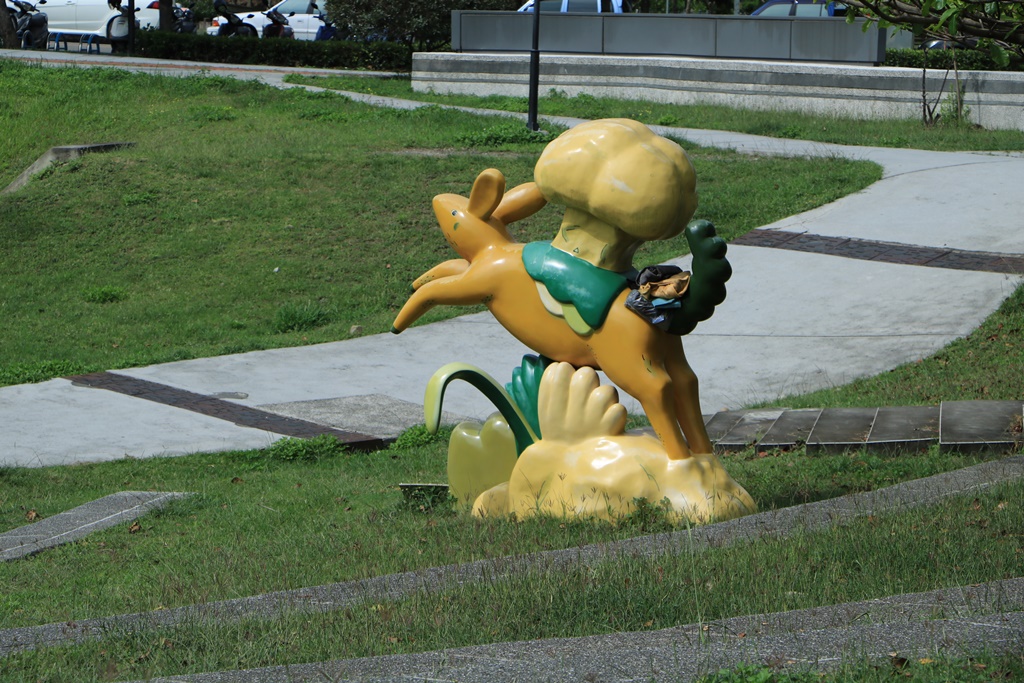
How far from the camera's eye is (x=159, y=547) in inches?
257

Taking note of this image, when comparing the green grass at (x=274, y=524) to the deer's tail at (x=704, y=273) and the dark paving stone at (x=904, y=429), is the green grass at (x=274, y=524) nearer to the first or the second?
the dark paving stone at (x=904, y=429)

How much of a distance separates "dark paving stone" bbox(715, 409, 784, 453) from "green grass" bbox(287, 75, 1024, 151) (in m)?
10.4

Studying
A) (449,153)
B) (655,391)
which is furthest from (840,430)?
(449,153)

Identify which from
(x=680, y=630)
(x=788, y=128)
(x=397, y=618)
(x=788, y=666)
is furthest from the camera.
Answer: (x=788, y=128)

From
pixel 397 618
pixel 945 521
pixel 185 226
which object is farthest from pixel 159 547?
pixel 185 226

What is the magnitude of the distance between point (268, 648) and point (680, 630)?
4.34 feet

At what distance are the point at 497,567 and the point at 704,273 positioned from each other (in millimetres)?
1680

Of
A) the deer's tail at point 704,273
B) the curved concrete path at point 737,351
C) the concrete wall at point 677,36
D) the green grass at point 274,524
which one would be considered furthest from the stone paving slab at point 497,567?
the concrete wall at point 677,36

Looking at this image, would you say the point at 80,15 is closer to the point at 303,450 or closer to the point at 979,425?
the point at 303,450

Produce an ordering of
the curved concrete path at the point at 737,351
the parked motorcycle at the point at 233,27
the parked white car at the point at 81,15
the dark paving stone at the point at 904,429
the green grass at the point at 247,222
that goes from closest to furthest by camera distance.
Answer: the dark paving stone at the point at 904,429
the curved concrete path at the point at 737,351
the green grass at the point at 247,222
the parked motorcycle at the point at 233,27
the parked white car at the point at 81,15

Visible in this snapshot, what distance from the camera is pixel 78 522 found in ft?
23.3

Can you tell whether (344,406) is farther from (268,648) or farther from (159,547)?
(268,648)

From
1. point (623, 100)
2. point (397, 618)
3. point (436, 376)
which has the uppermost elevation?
point (623, 100)

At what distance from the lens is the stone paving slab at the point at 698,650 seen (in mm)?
3486
